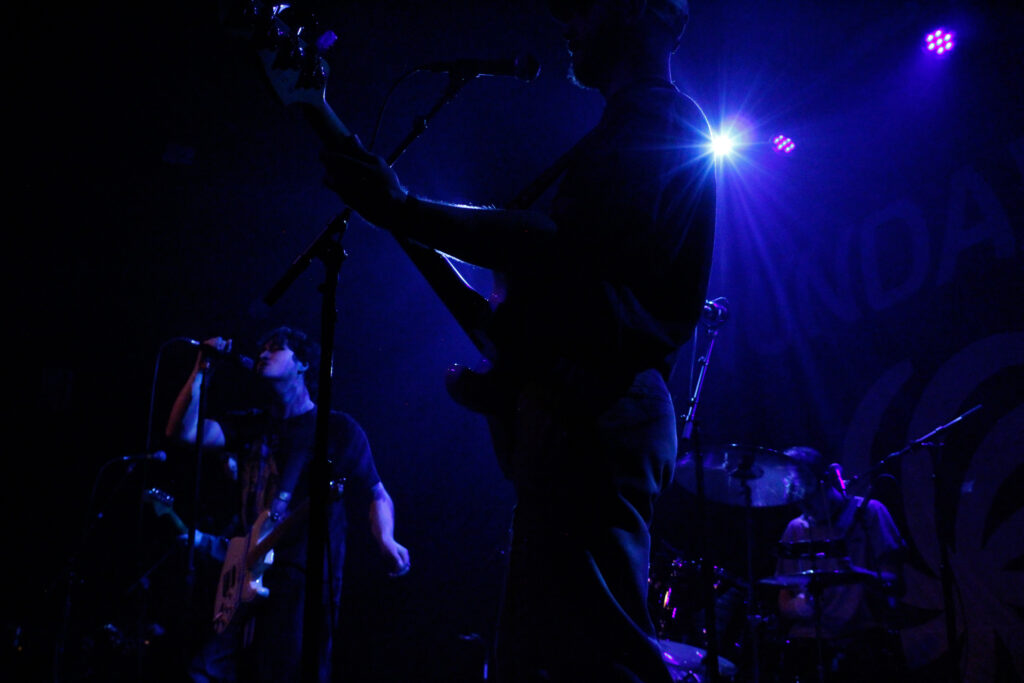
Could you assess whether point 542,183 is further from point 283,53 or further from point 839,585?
point 839,585

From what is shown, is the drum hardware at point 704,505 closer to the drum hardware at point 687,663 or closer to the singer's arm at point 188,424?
the drum hardware at point 687,663

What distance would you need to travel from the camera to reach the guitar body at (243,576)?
13.7 feet

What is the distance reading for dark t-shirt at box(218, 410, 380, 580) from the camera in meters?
4.26

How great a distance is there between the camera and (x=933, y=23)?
5836mm

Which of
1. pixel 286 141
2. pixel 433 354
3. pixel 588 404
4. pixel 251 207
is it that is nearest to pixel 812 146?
pixel 433 354

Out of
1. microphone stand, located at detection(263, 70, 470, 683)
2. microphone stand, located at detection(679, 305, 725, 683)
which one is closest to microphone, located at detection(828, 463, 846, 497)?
microphone stand, located at detection(679, 305, 725, 683)

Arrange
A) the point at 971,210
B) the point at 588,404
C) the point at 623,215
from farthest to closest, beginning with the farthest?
the point at 971,210 < the point at 623,215 < the point at 588,404

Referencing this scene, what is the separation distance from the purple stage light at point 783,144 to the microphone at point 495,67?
5.86 m

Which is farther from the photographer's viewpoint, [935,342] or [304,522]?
[935,342]

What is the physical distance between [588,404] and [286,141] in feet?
20.6

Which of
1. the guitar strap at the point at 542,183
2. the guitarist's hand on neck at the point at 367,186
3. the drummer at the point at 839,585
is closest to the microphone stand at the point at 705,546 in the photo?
the drummer at the point at 839,585

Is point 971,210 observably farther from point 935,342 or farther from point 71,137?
point 71,137

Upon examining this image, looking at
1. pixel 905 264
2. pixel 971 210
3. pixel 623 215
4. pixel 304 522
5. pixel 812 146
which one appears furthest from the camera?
pixel 812 146

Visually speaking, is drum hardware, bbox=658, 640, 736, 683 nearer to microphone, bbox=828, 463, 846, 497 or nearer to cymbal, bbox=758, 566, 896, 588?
cymbal, bbox=758, 566, 896, 588
